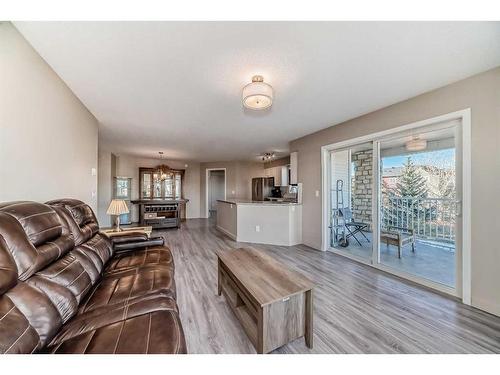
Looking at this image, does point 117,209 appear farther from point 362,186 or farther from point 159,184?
point 159,184

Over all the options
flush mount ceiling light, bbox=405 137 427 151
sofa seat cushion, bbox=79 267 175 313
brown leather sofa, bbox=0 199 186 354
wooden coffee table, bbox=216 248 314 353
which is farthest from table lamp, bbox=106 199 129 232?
flush mount ceiling light, bbox=405 137 427 151

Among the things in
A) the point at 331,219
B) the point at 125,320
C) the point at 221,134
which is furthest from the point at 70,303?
the point at 331,219

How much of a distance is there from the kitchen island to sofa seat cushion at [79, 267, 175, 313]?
2867mm

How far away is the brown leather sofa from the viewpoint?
842 millimetres

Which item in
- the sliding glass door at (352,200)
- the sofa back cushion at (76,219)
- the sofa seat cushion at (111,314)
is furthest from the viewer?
the sliding glass door at (352,200)

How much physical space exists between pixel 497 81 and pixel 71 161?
4.52 metres

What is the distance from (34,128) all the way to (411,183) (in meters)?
4.17

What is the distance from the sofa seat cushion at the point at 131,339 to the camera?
0.84 metres

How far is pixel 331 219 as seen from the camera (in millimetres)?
3883

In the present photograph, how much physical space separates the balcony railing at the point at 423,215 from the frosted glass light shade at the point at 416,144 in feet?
2.21

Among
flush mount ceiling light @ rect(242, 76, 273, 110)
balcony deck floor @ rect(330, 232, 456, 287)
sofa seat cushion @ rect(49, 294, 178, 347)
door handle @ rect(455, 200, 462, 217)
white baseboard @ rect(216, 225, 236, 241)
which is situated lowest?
white baseboard @ rect(216, 225, 236, 241)

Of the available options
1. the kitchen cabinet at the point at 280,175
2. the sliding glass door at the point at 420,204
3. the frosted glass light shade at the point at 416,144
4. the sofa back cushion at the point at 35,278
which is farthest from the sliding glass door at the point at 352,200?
the sofa back cushion at the point at 35,278

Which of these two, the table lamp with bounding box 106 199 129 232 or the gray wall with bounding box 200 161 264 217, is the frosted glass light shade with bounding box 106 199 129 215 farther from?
the gray wall with bounding box 200 161 264 217

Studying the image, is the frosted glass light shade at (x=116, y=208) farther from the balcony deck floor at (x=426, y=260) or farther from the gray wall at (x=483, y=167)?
the gray wall at (x=483, y=167)
